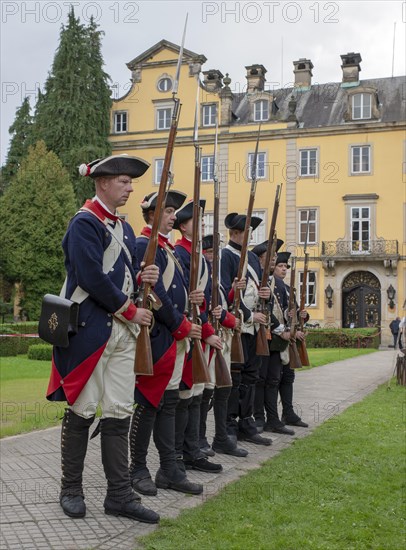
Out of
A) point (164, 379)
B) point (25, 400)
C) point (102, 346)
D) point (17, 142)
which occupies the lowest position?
point (25, 400)

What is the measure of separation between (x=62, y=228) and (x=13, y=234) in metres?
2.46

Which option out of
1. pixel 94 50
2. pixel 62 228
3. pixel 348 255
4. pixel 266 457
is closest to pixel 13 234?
pixel 62 228

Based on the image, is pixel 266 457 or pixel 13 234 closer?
pixel 266 457

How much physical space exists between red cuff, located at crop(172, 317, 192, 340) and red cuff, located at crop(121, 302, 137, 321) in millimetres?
793

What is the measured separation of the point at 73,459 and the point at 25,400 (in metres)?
6.71

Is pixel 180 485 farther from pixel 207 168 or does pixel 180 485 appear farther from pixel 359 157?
pixel 359 157

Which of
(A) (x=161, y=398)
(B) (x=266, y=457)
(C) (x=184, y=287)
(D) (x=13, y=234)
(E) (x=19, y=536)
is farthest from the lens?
(D) (x=13, y=234)

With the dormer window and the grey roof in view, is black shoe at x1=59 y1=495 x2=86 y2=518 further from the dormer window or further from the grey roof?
the dormer window

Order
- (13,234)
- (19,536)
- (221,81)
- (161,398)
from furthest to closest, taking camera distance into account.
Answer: (221,81), (13,234), (161,398), (19,536)

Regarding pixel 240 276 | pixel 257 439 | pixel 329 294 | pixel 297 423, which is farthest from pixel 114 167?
pixel 329 294

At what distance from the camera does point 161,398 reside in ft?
18.6

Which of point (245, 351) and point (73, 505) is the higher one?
point (245, 351)

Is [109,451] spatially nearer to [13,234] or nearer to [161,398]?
[161,398]

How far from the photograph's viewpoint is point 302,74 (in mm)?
41156
